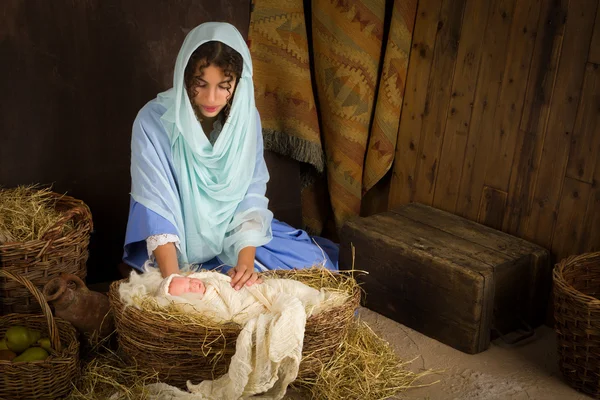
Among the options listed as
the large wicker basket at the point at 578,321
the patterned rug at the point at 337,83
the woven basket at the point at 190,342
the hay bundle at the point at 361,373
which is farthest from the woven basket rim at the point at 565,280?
the patterned rug at the point at 337,83

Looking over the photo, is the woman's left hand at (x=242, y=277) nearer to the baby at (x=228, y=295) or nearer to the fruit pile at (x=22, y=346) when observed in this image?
the baby at (x=228, y=295)

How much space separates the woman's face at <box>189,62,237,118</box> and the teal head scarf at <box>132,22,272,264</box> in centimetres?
4

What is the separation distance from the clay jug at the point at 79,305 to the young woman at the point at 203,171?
250mm

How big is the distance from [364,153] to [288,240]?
0.85 meters

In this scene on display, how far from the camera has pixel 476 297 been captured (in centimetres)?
329

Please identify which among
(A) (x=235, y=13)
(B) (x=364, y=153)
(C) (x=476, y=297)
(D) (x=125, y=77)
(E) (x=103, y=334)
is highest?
(A) (x=235, y=13)

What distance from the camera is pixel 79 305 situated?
9.86 feet

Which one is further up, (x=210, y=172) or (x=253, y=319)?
(x=210, y=172)

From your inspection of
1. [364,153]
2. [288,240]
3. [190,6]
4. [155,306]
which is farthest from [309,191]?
[155,306]

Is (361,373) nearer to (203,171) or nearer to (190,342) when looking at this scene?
(190,342)

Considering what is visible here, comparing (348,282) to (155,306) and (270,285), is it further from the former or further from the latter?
(155,306)

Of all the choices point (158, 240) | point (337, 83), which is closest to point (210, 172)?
point (158, 240)

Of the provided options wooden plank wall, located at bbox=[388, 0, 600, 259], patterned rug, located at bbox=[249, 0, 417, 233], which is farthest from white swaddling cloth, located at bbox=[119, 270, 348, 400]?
patterned rug, located at bbox=[249, 0, 417, 233]

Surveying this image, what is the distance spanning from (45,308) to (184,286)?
0.46 meters
